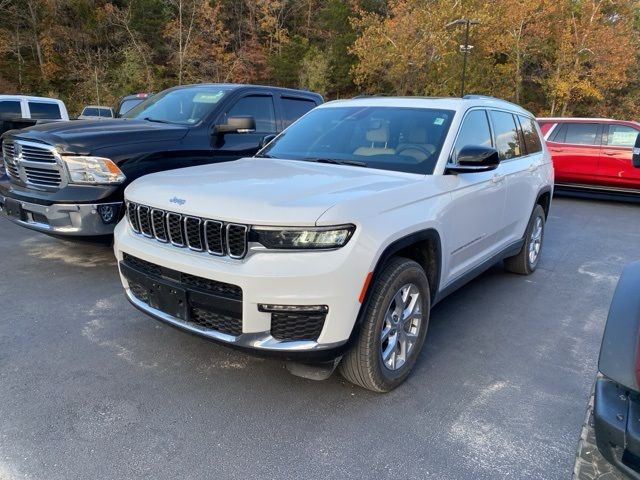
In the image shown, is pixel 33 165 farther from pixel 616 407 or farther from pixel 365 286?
pixel 616 407

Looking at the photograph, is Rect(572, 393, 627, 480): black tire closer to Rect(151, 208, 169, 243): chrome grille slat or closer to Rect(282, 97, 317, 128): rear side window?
Rect(151, 208, 169, 243): chrome grille slat

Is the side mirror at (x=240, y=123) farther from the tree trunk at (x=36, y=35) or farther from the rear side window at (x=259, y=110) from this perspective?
the tree trunk at (x=36, y=35)

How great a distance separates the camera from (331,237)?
8.41 ft

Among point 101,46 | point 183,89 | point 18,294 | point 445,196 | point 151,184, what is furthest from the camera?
point 101,46

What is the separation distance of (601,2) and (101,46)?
34657mm

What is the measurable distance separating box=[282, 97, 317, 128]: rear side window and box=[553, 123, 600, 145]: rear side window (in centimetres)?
735

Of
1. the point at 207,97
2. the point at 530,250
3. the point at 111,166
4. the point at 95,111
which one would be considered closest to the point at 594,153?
the point at 530,250

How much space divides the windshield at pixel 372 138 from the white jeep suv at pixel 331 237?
0.01 meters

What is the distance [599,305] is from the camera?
15.7 feet

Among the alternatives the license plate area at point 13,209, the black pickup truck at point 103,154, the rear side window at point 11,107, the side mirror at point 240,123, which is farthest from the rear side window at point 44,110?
the side mirror at point 240,123

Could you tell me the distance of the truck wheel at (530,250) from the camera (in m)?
5.38

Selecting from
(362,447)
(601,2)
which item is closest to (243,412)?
(362,447)

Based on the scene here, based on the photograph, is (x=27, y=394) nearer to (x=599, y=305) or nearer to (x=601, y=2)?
(x=599, y=305)

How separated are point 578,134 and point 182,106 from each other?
9426 millimetres
